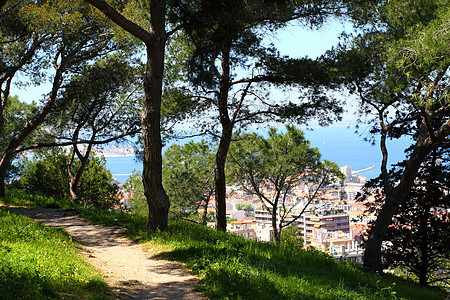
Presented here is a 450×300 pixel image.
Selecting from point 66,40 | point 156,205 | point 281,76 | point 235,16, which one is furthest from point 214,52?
point 66,40

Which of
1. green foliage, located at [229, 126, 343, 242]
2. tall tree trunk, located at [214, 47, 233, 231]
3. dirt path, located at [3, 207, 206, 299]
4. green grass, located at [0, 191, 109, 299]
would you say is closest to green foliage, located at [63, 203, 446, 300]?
dirt path, located at [3, 207, 206, 299]

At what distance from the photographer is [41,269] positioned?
3922 mm

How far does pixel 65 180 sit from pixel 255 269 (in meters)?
13.9

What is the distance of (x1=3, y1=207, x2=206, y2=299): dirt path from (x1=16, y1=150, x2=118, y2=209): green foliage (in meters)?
9.52

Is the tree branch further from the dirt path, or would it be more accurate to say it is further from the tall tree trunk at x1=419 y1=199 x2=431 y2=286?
the tall tree trunk at x1=419 y1=199 x2=431 y2=286

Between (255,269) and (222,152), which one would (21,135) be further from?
(255,269)

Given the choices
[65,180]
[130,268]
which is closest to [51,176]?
[65,180]

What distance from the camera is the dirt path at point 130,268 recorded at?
4.22 m

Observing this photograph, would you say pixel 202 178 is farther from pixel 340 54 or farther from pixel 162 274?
pixel 162 274

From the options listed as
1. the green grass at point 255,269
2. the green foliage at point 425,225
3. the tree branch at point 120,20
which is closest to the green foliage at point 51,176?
the green grass at point 255,269

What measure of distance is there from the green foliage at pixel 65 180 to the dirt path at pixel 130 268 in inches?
375

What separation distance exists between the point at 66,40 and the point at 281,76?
20.3 ft

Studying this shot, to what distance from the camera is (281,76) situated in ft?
31.3

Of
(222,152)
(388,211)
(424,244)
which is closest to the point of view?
(388,211)
